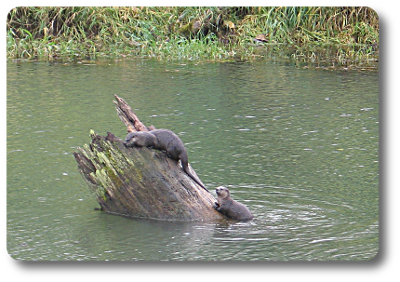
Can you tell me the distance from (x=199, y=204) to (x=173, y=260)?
91 cm

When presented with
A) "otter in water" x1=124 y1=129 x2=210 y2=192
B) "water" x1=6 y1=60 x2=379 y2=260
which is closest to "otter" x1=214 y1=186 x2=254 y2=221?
"water" x1=6 y1=60 x2=379 y2=260

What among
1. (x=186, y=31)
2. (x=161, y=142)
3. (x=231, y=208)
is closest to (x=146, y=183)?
(x=161, y=142)

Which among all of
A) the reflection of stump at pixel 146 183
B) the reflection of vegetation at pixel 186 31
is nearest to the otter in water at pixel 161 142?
the reflection of stump at pixel 146 183

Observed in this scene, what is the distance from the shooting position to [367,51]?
1523cm

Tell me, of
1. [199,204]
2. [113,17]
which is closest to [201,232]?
[199,204]

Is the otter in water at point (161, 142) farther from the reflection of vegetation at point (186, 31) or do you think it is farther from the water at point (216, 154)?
the reflection of vegetation at point (186, 31)

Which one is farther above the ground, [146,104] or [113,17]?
[113,17]

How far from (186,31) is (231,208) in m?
10.8

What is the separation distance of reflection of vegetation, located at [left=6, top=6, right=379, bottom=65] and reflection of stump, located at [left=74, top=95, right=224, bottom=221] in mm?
9247

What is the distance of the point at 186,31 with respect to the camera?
16438 mm

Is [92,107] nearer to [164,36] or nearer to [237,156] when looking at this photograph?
[237,156]

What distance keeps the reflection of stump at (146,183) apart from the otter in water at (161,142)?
0.21 feet

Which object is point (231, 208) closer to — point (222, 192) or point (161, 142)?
point (222, 192)

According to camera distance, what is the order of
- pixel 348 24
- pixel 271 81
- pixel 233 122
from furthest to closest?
pixel 348 24
pixel 271 81
pixel 233 122
